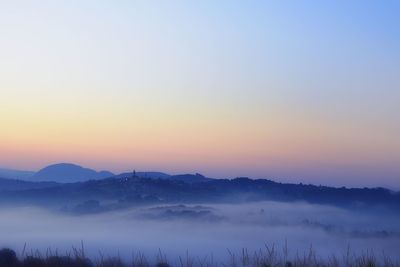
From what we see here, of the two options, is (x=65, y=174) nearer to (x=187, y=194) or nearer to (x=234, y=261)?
(x=187, y=194)

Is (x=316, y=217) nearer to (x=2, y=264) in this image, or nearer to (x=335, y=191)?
(x=335, y=191)

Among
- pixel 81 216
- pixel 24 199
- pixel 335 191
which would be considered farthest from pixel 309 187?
pixel 24 199

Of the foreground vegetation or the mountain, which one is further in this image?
the mountain

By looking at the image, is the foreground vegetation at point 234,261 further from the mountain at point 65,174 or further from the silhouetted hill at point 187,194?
the mountain at point 65,174

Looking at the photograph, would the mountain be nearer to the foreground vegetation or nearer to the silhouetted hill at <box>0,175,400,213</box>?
the silhouetted hill at <box>0,175,400,213</box>

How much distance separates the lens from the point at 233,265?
554 inches

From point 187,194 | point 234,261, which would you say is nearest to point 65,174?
point 187,194

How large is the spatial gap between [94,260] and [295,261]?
4458 mm

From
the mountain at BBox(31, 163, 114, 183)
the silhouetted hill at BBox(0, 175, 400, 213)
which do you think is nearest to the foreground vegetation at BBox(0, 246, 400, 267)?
the silhouetted hill at BBox(0, 175, 400, 213)

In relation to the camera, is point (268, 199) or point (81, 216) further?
point (268, 199)

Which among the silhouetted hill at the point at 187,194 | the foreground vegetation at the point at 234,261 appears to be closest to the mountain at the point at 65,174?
the silhouetted hill at the point at 187,194

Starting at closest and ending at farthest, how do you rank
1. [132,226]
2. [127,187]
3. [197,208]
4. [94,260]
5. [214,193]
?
[94,260]
[132,226]
[197,208]
[127,187]
[214,193]

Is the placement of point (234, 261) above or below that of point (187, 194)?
below

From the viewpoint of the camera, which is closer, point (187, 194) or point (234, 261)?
point (234, 261)
